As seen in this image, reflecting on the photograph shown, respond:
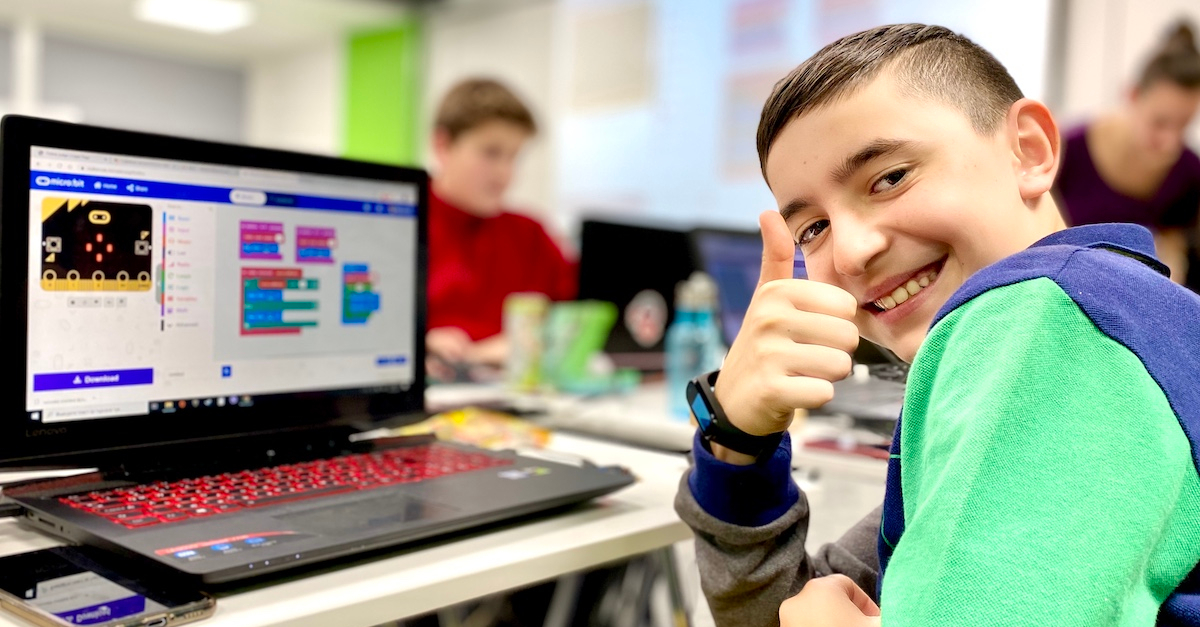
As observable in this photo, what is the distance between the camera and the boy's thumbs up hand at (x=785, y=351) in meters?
0.65

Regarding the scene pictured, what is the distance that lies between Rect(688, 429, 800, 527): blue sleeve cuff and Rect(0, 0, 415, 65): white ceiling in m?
5.38

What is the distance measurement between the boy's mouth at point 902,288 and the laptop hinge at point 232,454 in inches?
22.9

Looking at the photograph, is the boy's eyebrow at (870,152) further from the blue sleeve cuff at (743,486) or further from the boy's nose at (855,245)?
the blue sleeve cuff at (743,486)

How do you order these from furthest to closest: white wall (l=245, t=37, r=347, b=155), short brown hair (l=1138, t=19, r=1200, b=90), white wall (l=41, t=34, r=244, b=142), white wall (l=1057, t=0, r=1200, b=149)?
white wall (l=245, t=37, r=347, b=155) → white wall (l=41, t=34, r=244, b=142) → white wall (l=1057, t=0, r=1200, b=149) → short brown hair (l=1138, t=19, r=1200, b=90)

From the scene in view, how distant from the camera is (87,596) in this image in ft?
2.06

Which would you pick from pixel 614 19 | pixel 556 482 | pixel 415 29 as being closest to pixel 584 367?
pixel 556 482

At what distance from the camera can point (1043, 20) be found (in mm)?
2969

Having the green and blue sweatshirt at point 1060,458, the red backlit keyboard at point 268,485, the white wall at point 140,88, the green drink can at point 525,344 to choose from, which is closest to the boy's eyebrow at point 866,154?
the green and blue sweatshirt at point 1060,458

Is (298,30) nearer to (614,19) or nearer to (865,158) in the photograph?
(614,19)

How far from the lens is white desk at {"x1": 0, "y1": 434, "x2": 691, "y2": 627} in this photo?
26.0 inches

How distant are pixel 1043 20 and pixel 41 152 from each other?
9.52 ft

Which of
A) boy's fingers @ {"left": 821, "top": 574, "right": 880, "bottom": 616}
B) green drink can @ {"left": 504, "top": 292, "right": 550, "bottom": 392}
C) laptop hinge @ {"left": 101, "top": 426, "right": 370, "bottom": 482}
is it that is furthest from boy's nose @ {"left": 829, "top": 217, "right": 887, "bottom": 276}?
green drink can @ {"left": 504, "top": 292, "right": 550, "bottom": 392}

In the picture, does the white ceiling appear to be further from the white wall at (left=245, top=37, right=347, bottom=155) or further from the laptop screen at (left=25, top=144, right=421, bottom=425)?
the laptop screen at (left=25, top=144, right=421, bottom=425)

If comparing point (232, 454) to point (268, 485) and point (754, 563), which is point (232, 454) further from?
point (754, 563)
